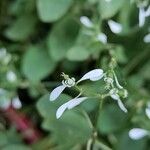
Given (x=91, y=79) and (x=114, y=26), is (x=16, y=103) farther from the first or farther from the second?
(x=91, y=79)

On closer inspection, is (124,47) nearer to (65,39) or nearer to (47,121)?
(65,39)

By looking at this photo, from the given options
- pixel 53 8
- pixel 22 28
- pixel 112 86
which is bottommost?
pixel 22 28

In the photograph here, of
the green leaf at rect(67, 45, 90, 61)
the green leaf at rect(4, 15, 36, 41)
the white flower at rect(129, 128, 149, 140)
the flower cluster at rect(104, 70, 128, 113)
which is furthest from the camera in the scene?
the green leaf at rect(4, 15, 36, 41)

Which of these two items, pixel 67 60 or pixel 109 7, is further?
pixel 67 60

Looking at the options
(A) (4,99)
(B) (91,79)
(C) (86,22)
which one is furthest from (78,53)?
(B) (91,79)

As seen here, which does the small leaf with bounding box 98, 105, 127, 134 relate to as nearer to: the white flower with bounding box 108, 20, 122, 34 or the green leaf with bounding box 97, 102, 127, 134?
the green leaf with bounding box 97, 102, 127, 134

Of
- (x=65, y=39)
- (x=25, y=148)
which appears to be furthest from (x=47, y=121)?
(x=65, y=39)

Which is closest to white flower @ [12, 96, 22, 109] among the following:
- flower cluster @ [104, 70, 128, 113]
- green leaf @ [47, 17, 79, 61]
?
green leaf @ [47, 17, 79, 61]
